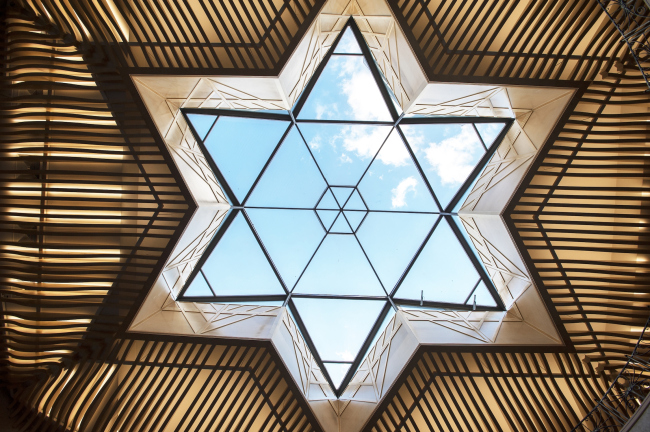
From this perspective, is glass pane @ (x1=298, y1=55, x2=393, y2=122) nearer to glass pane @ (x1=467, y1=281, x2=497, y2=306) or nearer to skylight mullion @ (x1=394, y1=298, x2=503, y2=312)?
skylight mullion @ (x1=394, y1=298, x2=503, y2=312)

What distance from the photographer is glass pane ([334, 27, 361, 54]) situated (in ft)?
28.1

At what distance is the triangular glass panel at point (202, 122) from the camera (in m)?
8.73

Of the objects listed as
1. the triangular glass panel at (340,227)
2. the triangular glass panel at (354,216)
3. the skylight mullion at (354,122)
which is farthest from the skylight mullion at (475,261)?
the skylight mullion at (354,122)

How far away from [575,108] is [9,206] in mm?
10476

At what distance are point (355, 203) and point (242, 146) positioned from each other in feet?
9.54

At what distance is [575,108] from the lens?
748 centimetres

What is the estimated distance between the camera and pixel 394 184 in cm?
938

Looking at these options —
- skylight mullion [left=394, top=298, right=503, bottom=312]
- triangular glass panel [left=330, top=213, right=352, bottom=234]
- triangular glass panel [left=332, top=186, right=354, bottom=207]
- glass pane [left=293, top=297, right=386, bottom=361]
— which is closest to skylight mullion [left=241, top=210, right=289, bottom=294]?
glass pane [left=293, top=297, right=386, bottom=361]

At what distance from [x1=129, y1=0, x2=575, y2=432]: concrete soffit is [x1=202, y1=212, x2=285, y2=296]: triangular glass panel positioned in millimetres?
435

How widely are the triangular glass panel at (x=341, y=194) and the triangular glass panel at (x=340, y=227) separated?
13.9 inches

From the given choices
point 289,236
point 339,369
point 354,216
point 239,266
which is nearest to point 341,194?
point 354,216

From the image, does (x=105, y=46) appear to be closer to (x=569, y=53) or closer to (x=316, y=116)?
(x=316, y=116)

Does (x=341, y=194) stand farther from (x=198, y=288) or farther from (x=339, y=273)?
(x=198, y=288)

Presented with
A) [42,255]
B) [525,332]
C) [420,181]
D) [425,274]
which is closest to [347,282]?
[425,274]
